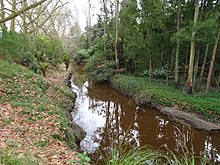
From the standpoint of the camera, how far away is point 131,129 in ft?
29.3

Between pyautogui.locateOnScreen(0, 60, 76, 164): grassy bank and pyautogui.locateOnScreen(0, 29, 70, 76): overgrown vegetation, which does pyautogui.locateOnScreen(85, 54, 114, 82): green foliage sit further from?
pyautogui.locateOnScreen(0, 60, 76, 164): grassy bank

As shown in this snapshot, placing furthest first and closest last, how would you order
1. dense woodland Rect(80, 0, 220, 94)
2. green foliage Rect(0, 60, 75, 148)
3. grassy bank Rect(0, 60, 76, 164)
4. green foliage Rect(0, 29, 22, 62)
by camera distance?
green foliage Rect(0, 29, 22, 62) < dense woodland Rect(80, 0, 220, 94) < green foliage Rect(0, 60, 75, 148) < grassy bank Rect(0, 60, 76, 164)

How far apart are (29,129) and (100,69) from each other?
13.1 m

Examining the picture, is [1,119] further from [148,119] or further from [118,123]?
[148,119]

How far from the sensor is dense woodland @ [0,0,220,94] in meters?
10.6

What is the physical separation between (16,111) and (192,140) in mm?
5890

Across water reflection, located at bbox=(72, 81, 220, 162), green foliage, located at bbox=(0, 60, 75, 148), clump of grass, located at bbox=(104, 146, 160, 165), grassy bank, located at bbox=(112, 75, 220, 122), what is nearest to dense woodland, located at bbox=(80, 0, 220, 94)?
grassy bank, located at bbox=(112, 75, 220, 122)

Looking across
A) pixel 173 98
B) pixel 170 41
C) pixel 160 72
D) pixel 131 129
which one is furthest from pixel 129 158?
pixel 160 72

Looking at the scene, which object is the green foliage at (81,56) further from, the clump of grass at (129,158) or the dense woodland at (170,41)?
the clump of grass at (129,158)

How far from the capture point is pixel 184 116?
369 inches

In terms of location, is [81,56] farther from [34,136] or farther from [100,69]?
[34,136]

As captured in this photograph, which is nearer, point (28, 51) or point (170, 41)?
point (170, 41)

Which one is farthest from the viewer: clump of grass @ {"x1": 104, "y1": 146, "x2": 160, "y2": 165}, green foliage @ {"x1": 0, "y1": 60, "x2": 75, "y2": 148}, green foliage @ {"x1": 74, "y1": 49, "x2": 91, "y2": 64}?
green foliage @ {"x1": 74, "y1": 49, "x2": 91, "y2": 64}

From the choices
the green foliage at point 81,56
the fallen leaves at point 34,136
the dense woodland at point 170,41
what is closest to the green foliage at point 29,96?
the fallen leaves at point 34,136
